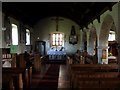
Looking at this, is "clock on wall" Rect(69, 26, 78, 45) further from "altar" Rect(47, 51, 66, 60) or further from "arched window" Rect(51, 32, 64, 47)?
"altar" Rect(47, 51, 66, 60)

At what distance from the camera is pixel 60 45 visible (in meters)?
18.7

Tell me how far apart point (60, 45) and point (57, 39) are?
0.54 metres

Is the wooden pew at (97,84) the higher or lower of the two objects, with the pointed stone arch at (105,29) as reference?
lower

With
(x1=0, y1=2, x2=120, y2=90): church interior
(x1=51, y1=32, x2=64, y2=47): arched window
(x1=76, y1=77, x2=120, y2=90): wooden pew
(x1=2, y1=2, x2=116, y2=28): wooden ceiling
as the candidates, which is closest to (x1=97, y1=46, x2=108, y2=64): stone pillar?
(x1=0, y1=2, x2=120, y2=90): church interior

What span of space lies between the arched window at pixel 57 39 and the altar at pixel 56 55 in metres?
1.33

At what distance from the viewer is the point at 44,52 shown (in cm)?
1867

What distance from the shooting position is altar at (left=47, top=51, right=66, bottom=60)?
17.4 metres

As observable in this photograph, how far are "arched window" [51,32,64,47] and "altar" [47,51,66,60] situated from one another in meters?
1.33

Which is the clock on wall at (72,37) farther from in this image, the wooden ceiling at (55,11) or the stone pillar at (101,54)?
the stone pillar at (101,54)

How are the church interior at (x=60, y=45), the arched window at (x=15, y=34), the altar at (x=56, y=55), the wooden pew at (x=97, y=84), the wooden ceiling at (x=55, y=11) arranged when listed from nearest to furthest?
1. the wooden pew at (x=97, y=84)
2. the church interior at (x=60, y=45)
3. the wooden ceiling at (x=55, y=11)
4. the arched window at (x=15, y=34)
5. the altar at (x=56, y=55)

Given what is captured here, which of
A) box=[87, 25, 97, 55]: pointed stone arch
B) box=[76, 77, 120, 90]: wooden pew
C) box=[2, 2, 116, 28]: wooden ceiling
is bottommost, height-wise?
box=[76, 77, 120, 90]: wooden pew

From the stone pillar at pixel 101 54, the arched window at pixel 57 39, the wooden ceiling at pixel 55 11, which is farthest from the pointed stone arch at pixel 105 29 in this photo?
the arched window at pixel 57 39

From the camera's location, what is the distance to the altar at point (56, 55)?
684 inches

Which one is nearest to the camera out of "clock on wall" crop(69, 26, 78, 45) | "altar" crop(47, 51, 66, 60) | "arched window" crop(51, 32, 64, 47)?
"altar" crop(47, 51, 66, 60)
